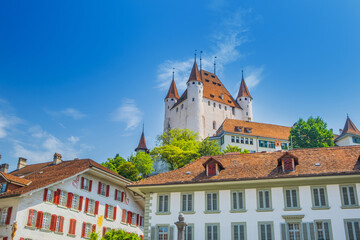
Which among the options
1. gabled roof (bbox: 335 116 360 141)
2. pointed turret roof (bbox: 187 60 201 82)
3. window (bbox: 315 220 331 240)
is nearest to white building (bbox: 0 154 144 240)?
window (bbox: 315 220 331 240)

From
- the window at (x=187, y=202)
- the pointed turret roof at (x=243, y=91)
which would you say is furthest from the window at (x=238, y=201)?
the pointed turret roof at (x=243, y=91)

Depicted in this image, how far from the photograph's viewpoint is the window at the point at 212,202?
106 ft

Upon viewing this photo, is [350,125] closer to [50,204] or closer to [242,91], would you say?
[242,91]

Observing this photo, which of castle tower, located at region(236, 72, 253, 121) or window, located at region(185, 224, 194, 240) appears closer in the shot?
window, located at region(185, 224, 194, 240)

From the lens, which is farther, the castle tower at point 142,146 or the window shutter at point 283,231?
the castle tower at point 142,146

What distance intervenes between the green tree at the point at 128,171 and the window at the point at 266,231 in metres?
41.3

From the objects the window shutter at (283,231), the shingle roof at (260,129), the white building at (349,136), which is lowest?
the window shutter at (283,231)

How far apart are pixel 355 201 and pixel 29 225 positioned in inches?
1016

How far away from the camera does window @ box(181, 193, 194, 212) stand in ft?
108

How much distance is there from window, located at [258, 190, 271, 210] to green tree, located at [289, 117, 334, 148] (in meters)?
40.9

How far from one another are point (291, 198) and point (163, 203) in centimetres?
970

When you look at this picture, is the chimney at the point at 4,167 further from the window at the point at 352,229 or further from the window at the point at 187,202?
the window at the point at 352,229

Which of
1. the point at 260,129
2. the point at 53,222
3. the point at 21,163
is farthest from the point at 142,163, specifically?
the point at 53,222

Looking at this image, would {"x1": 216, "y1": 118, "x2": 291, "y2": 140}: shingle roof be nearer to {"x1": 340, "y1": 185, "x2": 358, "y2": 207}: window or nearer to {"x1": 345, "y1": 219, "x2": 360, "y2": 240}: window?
{"x1": 340, "y1": 185, "x2": 358, "y2": 207}: window
